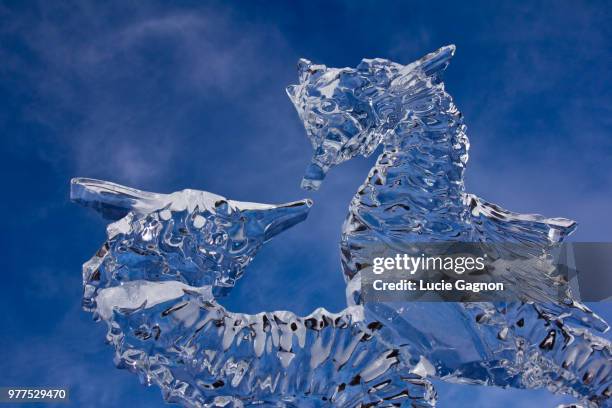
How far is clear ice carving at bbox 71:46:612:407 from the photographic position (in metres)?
2.08

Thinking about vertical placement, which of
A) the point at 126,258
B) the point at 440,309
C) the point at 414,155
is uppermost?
the point at 414,155

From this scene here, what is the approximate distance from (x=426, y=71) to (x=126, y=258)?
1.30 metres

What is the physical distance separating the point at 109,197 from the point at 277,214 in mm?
588

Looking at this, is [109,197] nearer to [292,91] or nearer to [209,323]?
[209,323]

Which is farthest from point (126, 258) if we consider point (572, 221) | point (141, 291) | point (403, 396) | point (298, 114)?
point (572, 221)

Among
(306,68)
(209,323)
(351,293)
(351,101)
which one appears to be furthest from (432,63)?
(209,323)

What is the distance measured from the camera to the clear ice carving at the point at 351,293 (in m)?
2.08

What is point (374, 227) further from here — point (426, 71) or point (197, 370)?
point (197, 370)

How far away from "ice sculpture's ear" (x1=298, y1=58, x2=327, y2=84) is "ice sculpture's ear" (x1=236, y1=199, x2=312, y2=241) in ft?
1.59

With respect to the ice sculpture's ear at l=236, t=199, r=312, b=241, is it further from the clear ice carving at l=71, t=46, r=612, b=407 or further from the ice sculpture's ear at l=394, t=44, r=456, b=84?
the ice sculpture's ear at l=394, t=44, r=456, b=84

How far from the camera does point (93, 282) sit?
2.11 metres

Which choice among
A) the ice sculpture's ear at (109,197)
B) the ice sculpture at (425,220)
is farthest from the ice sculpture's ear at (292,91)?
the ice sculpture's ear at (109,197)

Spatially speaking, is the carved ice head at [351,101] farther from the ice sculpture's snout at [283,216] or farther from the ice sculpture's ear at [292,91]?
the ice sculpture's snout at [283,216]

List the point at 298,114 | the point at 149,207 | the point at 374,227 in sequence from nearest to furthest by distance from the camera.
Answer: the point at 149,207 → the point at 374,227 → the point at 298,114
